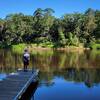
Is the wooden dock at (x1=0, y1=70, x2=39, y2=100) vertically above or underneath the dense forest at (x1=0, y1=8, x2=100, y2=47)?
underneath

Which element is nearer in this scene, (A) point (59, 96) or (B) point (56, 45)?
(A) point (59, 96)

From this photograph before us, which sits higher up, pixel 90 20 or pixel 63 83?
pixel 90 20

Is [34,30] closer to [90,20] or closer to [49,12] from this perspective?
[49,12]

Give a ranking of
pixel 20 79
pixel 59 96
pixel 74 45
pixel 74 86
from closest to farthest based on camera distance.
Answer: pixel 59 96 → pixel 20 79 → pixel 74 86 → pixel 74 45

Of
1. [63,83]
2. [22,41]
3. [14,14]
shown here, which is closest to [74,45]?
[22,41]

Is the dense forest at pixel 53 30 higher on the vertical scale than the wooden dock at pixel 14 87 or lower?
higher

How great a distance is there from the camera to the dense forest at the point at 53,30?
9420cm

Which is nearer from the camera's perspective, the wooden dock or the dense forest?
the wooden dock

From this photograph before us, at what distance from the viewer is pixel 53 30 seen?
325ft

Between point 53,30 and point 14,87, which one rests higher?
point 53,30

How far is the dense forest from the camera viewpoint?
94.2 m

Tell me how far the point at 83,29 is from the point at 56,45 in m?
10.3

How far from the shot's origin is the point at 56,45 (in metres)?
92.5

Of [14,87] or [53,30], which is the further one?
[53,30]
